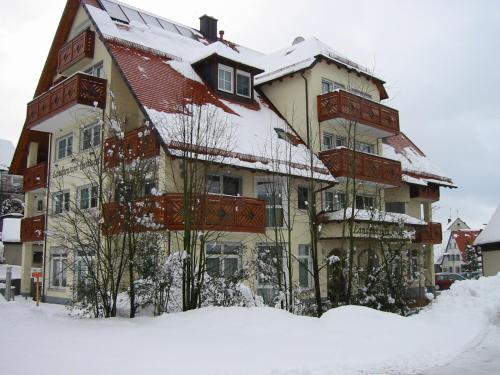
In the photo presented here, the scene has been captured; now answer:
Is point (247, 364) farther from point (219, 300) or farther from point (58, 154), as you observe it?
point (58, 154)

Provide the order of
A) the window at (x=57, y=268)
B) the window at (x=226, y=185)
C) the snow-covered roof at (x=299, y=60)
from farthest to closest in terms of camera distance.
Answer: the snow-covered roof at (x=299, y=60), the window at (x=57, y=268), the window at (x=226, y=185)

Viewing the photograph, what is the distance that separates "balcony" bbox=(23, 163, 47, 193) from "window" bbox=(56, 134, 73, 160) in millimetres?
1244

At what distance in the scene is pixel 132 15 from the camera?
1003 inches

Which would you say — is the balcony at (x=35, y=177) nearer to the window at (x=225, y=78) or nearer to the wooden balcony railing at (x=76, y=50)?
the wooden balcony railing at (x=76, y=50)

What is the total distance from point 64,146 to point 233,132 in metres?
9.17

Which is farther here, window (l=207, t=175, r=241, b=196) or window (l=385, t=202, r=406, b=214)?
window (l=385, t=202, r=406, b=214)

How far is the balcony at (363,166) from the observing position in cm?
2184

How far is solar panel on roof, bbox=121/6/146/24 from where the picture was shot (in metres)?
25.2

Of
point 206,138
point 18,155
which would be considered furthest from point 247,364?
point 18,155

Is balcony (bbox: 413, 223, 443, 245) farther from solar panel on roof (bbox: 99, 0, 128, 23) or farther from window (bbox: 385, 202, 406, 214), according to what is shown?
solar panel on roof (bbox: 99, 0, 128, 23)

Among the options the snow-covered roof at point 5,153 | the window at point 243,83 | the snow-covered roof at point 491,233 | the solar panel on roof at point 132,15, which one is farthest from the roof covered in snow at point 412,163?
the snow-covered roof at point 5,153

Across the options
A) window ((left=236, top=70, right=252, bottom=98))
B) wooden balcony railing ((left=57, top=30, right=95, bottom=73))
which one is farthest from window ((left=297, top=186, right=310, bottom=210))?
wooden balcony railing ((left=57, top=30, right=95, bottom=73))

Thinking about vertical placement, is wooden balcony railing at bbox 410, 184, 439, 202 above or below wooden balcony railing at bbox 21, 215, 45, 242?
above

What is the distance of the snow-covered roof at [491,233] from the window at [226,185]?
1824cm
